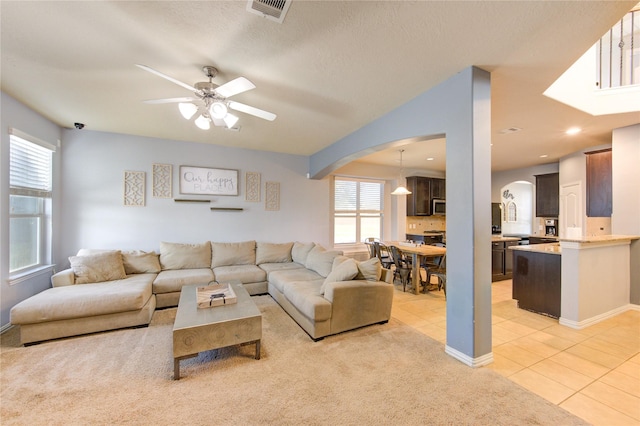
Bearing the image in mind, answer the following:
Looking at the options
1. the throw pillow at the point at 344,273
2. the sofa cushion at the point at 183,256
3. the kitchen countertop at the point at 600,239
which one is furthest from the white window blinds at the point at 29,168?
the kitchen countertop at the point at 600,239

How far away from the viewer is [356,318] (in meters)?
2.98

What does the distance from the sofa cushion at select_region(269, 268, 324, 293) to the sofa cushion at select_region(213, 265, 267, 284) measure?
25 cm

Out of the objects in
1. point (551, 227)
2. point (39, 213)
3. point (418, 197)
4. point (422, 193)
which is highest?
point (422, 193)

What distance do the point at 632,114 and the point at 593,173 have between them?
1.65m

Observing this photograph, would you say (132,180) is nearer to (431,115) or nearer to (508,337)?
(431,115)

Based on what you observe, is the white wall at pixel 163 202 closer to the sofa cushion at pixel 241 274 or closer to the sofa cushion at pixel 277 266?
the sofa cushion at pixel 277 266

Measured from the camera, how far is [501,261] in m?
5.55

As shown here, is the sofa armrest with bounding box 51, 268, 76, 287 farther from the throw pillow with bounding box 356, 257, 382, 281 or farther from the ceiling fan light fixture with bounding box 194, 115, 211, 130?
the throw pillow with bounding box 356, 257, 382, 281

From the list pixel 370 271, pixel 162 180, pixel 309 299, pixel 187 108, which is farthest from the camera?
pixel 162 180

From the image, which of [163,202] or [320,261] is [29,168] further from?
[320,261]

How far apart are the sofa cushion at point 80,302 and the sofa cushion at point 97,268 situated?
0.22m

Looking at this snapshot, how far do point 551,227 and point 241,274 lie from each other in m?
7.26

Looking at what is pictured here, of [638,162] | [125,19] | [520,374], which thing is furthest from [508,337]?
[125,19]

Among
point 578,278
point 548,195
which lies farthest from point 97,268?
point 548,195
